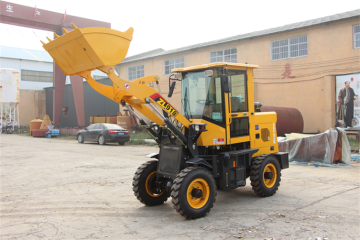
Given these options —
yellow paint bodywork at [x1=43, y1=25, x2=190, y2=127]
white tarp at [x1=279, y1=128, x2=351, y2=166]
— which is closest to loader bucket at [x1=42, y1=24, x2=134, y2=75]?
yellow paint bodywork at [x1=43, y1=25, x2=190, y2=127]

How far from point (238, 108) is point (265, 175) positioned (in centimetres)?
163

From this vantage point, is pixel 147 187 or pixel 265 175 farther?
pixel 265 175

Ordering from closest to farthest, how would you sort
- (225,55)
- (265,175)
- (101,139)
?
(265,175)
(101,139)
(225,55)

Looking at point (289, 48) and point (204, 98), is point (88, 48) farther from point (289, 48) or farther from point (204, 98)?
point (289, 48)

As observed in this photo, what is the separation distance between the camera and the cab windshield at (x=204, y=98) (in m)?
5.62

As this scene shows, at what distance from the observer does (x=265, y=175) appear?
647 centimetres

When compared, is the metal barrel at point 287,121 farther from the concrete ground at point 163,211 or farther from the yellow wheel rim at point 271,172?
the yellow wheel rim at point 271,172

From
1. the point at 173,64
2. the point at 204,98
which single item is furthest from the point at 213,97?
the point at 173,64

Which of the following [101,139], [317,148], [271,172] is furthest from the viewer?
[101,139]

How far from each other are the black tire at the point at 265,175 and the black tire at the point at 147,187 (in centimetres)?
183

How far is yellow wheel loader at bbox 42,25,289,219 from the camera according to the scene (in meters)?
4.78

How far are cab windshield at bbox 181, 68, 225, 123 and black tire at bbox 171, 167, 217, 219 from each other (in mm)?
Result: 1092

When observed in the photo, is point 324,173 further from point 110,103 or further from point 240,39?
point 110,103

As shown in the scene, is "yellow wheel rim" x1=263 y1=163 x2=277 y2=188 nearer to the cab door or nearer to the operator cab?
the cab door
